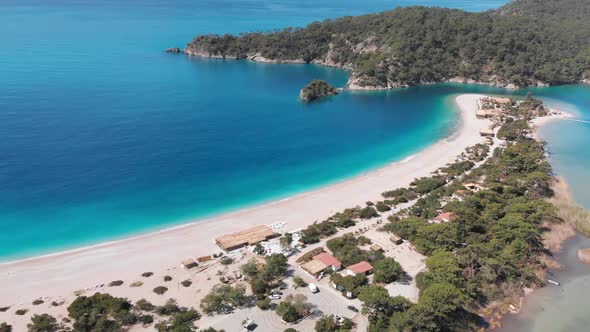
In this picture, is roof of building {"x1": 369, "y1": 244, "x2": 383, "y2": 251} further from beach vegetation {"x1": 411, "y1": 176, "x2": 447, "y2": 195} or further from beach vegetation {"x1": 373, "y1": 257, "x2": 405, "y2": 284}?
beach vegetation {"x1": 411, "y1": 176, "x2": 447, "y2": 195}

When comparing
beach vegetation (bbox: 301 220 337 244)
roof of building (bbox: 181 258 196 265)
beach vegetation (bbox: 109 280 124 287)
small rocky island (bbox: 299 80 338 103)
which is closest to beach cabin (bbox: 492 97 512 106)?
small rocky island (bbox: 299 80 338 103)

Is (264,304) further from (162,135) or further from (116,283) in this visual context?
(162,135)

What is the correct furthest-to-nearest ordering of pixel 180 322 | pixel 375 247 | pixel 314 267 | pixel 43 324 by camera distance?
pixel 375 247 < pixel 314 267 < pixel 180 322 < pixel 43 324

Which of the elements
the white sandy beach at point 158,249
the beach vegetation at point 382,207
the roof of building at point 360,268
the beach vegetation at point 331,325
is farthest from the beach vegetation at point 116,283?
the beach vegetation at point 382,207

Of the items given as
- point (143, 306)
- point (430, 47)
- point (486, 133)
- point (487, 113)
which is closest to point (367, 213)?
point (143, 306)

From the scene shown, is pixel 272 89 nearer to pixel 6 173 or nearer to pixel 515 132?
pixel 515 132

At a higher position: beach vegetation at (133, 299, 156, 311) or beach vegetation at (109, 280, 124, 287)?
beach vegetation at (133, 299, 156, 311)

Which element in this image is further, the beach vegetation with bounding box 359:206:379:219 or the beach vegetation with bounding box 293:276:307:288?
the beach vegetation with bounding box 359:206:379:219

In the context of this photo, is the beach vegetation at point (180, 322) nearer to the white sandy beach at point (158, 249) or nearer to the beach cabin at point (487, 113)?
the white sandy beach at point (158, 249)
